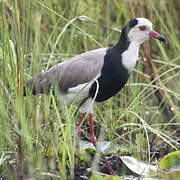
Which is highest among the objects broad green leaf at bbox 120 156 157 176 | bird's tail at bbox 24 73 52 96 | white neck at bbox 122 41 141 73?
white neck at bbox 122 41 141 73

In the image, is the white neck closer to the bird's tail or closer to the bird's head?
the bird's head

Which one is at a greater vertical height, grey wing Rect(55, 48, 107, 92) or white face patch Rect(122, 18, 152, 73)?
white face patch Rect(122, 18, 152, 73)

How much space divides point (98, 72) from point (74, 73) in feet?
0.56

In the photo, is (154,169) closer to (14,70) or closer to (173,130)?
(14,70)

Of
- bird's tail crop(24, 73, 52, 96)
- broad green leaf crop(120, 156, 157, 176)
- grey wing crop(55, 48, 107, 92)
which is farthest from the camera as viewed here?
grey wing crop(55, 48, 107, 92)

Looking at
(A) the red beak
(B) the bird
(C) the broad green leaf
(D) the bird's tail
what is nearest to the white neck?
(B) the bird

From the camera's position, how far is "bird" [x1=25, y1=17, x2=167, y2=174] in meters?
3.78

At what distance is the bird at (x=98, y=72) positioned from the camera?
378cm

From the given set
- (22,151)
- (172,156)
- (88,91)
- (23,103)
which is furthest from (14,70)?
(172,156)

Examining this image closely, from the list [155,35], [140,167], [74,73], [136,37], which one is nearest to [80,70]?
[74,73]

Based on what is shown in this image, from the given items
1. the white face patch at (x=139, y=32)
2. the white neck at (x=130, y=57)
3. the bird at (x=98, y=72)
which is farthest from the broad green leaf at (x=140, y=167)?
the white face patch at (x=139, y=32)

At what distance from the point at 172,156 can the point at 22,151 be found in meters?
0.75

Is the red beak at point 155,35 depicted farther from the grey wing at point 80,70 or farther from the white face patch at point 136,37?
the grey wing at point 80,70

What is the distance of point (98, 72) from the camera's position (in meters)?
3.81
